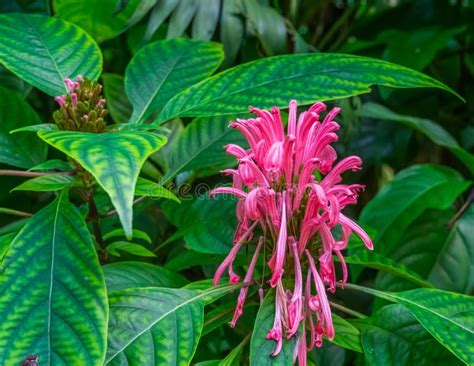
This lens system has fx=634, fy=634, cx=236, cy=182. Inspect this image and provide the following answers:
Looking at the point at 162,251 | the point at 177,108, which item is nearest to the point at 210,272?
the point at 162,251

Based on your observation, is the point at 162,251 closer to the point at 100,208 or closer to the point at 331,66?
the point at 100,208

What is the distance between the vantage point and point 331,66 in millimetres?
609

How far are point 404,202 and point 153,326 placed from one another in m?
0.46

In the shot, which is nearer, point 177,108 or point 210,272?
point 177,108

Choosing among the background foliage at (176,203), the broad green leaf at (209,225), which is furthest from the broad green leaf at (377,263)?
the broad green leaf at (209,225)

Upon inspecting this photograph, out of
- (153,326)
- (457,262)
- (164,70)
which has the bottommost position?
(457,262)

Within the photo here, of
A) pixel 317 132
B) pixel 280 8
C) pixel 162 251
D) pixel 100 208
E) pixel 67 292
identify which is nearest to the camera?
pixel 67 292

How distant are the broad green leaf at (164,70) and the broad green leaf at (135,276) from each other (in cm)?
16

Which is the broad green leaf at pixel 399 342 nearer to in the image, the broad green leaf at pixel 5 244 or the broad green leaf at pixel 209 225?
the broad green leaf at pixel 209 225

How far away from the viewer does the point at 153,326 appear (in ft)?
1.61

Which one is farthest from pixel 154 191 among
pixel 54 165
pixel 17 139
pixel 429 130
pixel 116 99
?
pixel 429 130

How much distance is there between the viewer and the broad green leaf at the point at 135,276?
578 mm

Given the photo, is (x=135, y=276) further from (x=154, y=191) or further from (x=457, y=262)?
(x=457, y=262)

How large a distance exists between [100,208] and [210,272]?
152mm
